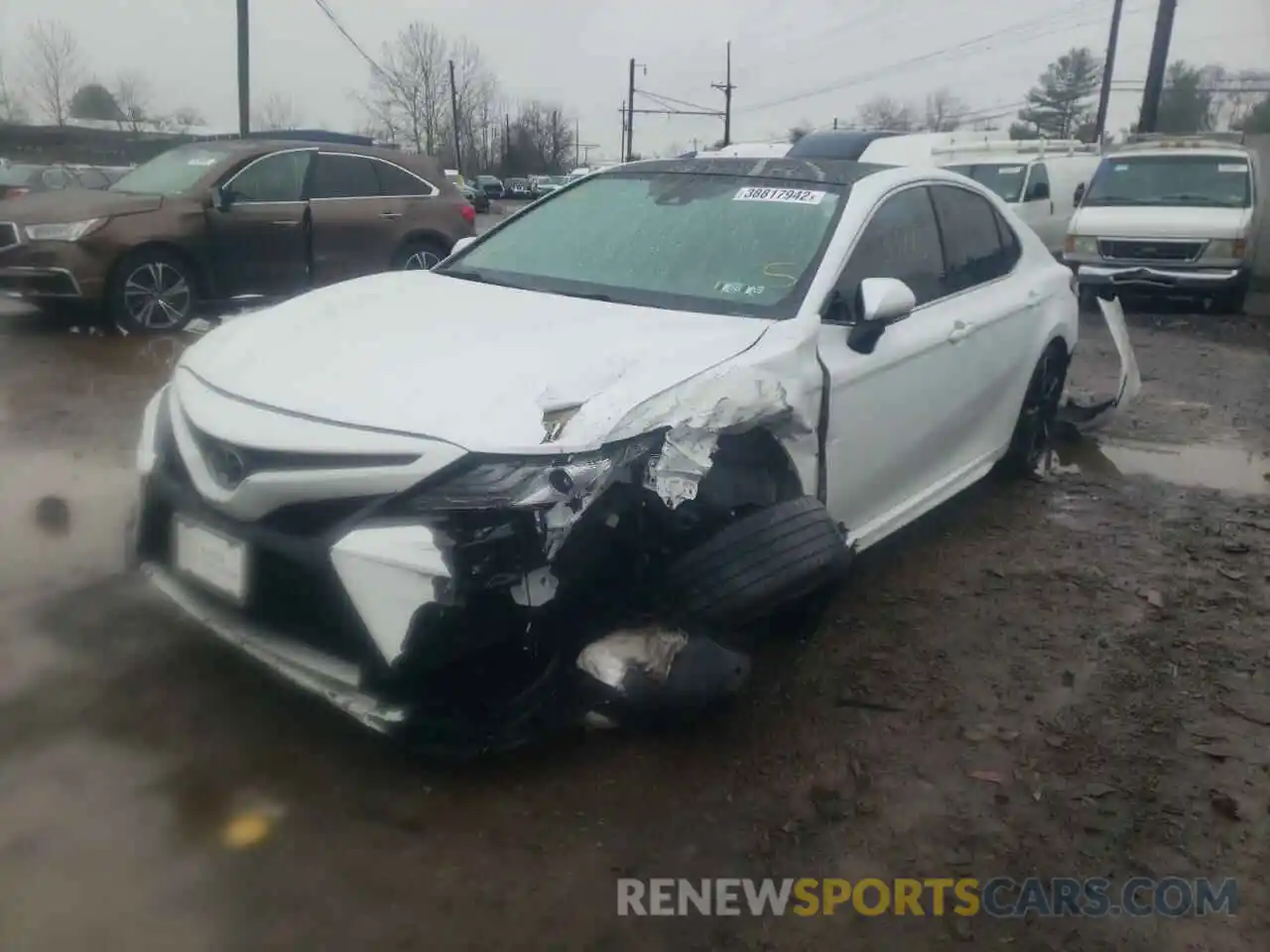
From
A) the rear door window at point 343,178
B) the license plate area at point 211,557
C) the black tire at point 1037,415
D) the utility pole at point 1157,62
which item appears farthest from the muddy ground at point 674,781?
the utility pole at point 1157,62

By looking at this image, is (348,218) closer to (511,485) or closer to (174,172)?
(174,172)

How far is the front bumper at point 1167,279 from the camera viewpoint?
12180mm

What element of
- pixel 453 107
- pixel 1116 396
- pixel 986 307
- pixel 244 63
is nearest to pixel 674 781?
pixel 986 307

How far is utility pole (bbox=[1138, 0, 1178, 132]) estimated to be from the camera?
69.7 ft

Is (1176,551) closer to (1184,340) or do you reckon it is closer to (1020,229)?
(1020,229)

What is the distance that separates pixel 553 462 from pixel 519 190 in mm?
54049

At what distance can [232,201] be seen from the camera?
8.78m

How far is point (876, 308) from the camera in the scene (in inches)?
135

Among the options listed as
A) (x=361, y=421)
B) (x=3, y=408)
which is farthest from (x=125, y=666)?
(x=3, y=408)

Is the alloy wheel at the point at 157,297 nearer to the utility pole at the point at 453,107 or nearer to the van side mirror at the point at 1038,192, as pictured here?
the van side mirror at the point at 1038,192

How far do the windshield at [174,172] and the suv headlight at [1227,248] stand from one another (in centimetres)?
1031

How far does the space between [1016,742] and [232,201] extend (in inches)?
303

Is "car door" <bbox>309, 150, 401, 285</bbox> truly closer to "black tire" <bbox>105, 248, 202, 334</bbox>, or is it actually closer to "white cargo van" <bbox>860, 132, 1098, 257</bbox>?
"black tire" <bbox>105, 248, 202, 334</bbox>

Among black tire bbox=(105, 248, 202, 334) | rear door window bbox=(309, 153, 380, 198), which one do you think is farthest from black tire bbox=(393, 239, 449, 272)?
black tire bbox=(105, 248, 202, 334)
